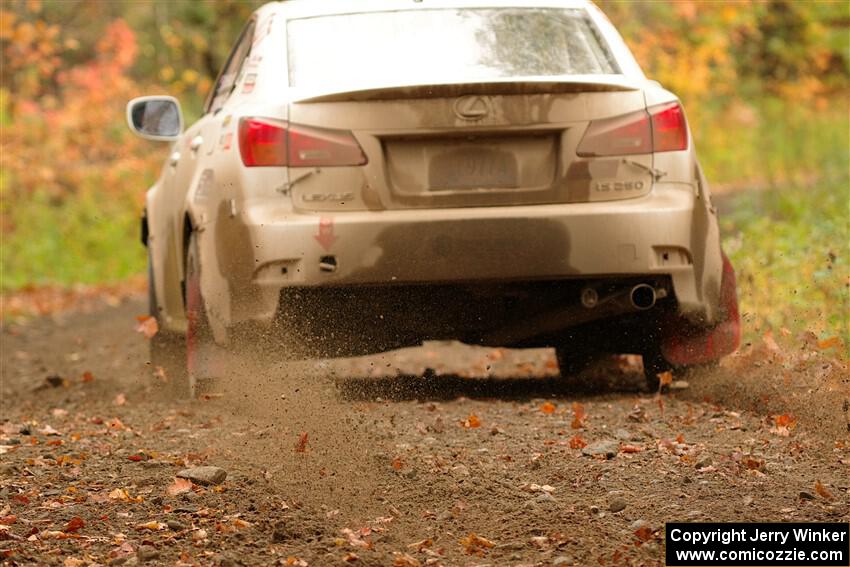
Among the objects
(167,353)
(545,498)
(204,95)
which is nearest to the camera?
(545,498)

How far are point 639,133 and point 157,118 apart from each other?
2.98 metres

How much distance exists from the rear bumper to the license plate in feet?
0.34

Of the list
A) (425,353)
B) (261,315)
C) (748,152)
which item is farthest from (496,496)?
(748,152)

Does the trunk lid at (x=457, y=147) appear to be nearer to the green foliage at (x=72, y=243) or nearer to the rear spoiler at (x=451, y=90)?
the rear spoiler at (x=451, y=90)

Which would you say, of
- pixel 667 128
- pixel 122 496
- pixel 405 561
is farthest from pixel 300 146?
pixel 405 561

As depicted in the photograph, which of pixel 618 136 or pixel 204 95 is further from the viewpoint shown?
pixel 204 95

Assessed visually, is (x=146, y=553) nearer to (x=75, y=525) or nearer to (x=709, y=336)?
(x=75, y=525)

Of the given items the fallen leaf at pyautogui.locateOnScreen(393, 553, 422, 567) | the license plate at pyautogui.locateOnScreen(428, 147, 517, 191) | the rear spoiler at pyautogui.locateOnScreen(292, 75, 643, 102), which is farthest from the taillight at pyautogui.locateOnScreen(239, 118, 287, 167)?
the fallen leaf at pyautogui.locateOnScreen(393, 553, 422, 567)

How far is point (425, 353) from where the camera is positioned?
10312 mm

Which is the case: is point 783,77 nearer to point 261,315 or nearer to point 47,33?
point 47,33

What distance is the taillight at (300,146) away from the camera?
6176 mm

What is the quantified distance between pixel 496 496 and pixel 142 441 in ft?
6.15

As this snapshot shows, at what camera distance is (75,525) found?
182 inches

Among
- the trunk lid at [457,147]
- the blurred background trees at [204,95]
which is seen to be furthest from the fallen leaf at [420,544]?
the blurred background trees at [204,95]
